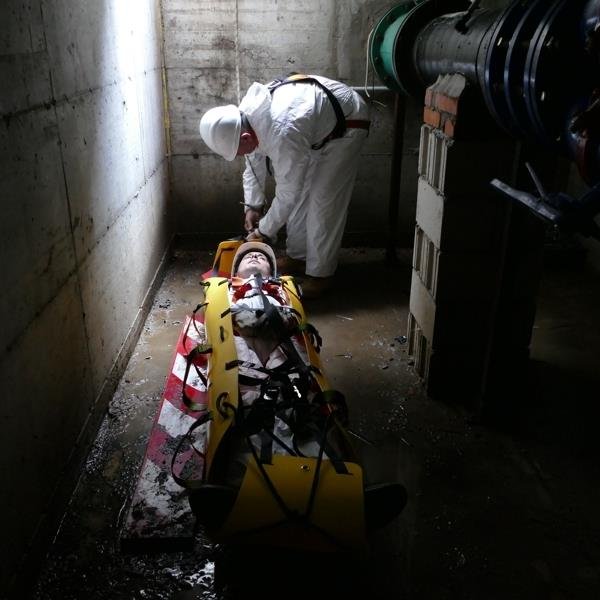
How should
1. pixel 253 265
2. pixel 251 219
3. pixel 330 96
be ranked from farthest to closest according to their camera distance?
pixel 251 219, pixel 330 96, pixel 253 265

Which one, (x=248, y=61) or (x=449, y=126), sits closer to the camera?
(x=449, y=126)

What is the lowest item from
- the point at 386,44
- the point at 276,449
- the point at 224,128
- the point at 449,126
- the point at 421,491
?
the point at 421,491

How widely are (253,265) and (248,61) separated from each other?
6.81 ft

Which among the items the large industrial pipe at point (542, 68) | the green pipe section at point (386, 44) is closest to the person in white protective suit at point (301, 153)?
the green pipe section at point (386, 44)

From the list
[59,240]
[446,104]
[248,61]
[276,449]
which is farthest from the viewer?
[248,61]

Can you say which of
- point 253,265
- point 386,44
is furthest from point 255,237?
point 386,44

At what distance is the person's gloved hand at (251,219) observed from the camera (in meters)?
4.30

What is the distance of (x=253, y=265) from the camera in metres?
3.49

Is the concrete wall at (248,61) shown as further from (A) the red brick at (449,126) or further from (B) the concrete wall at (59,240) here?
(A) the red brick at (449,126)

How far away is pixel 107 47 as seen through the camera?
295 centimetres

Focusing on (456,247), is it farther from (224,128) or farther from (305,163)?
(224,128)

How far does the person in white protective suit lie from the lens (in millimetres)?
3611

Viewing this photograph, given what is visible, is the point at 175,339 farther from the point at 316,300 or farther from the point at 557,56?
the point at 557,56

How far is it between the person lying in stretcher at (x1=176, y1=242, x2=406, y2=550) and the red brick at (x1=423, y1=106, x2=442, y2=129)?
112 centimetres
